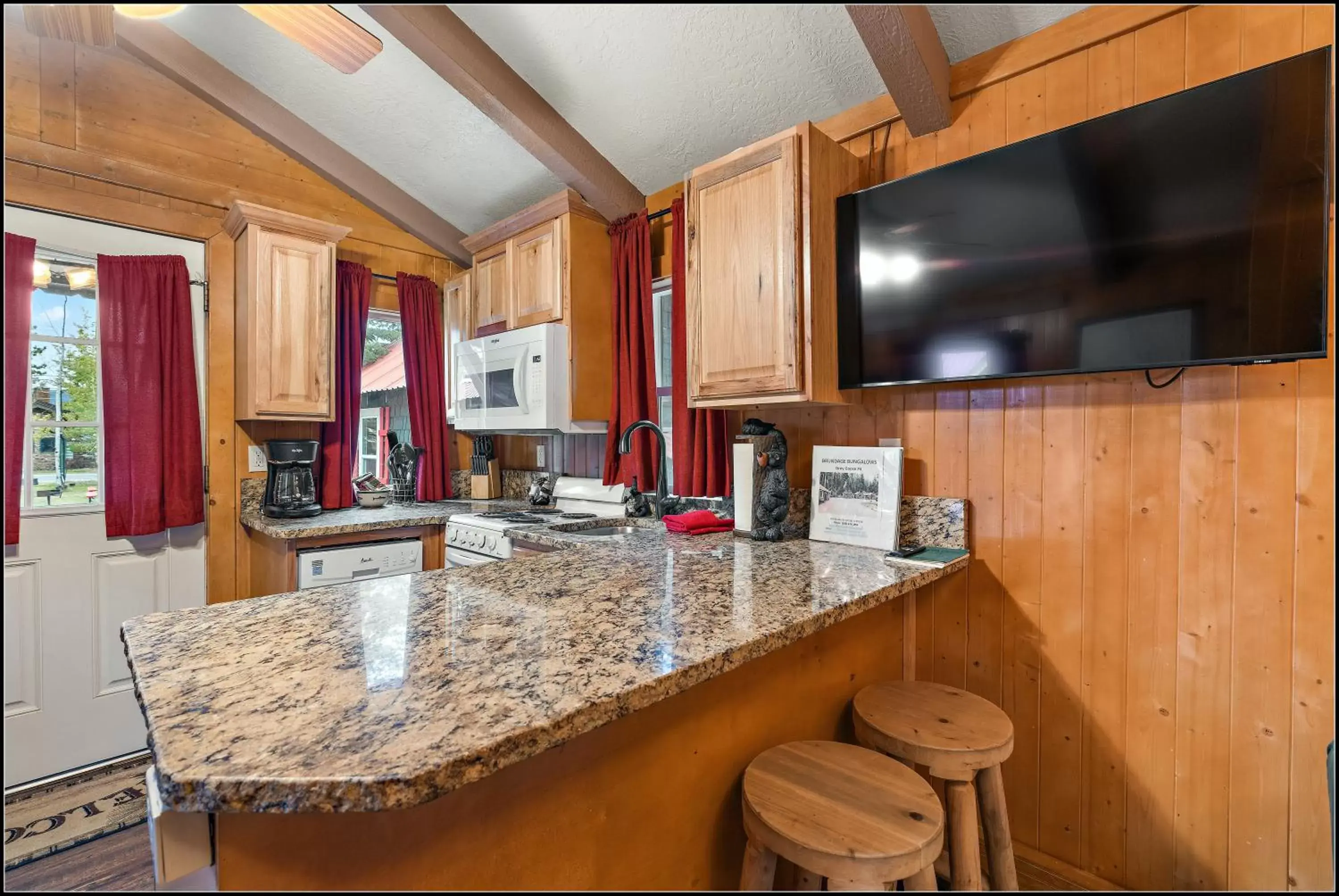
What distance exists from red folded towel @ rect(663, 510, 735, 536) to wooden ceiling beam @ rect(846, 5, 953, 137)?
149 centimetres

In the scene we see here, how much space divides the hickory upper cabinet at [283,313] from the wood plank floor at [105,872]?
167cm

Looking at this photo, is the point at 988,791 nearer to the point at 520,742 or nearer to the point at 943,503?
the point at 943,503

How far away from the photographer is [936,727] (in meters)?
1.40

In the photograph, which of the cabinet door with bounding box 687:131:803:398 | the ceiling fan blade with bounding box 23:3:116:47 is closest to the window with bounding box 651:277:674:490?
the cabinet door with bounding box 687:131:803:398

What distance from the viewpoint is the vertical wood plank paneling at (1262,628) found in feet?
4.62

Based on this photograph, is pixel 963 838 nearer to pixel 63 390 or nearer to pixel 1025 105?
pixel 1025 105

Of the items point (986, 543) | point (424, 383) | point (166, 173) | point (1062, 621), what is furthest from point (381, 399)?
point (1062, 621)

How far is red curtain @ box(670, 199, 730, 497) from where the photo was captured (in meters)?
2.51

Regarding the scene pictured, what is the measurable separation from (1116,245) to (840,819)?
1.48m

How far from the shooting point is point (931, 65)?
179 centimetres

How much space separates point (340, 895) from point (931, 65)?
2.33 metres

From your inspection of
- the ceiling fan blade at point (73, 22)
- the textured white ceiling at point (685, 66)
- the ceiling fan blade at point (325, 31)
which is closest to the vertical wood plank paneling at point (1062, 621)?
the textured white ceiling at point (685, 66)

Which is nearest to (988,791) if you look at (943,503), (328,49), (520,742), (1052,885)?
(1052,885)

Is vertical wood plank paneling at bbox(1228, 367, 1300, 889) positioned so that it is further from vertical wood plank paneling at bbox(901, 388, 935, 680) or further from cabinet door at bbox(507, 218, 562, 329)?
cabinet door at bbox(507, 218, 562, 329)
